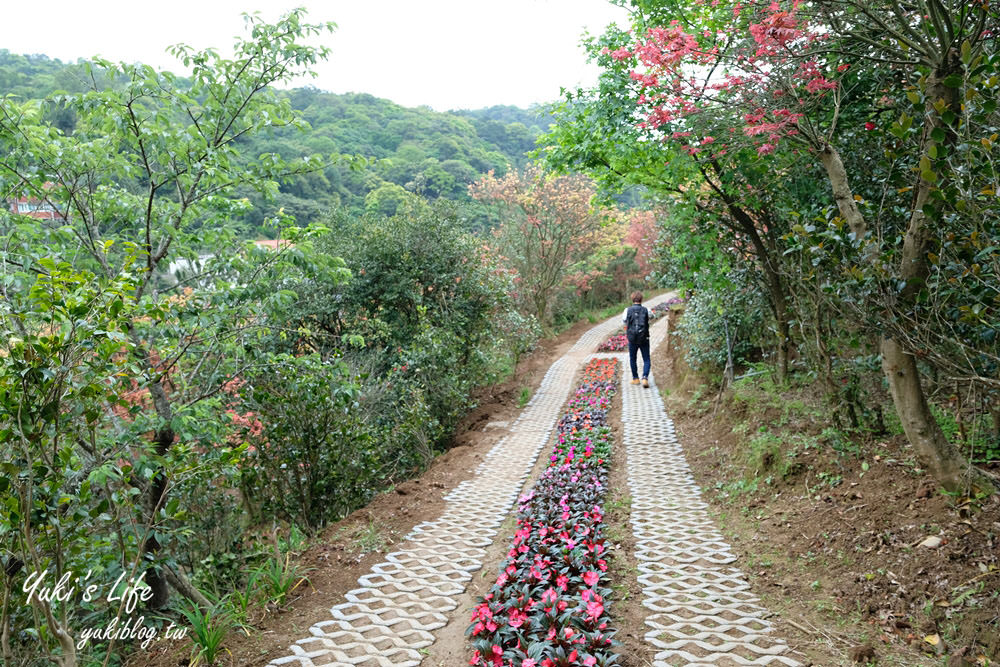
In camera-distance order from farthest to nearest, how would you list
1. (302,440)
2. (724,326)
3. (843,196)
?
1. (724,326)
2. (302,440)
3. (843,196)

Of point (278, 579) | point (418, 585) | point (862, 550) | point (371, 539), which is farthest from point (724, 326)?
point (278, 579)

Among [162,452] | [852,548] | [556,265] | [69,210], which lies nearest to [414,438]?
[162,452]

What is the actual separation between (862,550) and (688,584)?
1153mm

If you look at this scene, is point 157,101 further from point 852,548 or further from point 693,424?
point 693,424

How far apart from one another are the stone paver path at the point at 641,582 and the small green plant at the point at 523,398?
3.69 metres

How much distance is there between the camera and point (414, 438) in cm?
827

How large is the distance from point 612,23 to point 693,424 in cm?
568

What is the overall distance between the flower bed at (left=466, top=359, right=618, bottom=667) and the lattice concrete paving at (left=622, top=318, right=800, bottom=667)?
342mm

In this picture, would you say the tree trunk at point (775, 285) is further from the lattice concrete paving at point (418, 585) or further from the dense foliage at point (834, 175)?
the lattice concrete paving at point (418, 585)

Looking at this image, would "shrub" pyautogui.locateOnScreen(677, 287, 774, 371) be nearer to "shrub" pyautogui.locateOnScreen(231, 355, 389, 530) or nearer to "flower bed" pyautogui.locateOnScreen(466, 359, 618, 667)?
"flower bed" pyautogui.locateOnScreen(466, 359, 618, 667)

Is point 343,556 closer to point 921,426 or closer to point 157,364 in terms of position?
point 157,364

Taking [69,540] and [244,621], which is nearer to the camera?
[69,540]

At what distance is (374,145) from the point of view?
36.5m

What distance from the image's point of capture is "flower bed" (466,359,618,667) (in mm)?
3105
